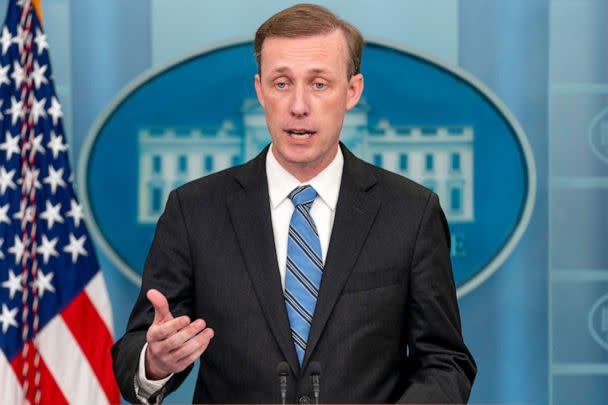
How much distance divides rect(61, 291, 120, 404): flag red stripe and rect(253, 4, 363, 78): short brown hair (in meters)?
1.46

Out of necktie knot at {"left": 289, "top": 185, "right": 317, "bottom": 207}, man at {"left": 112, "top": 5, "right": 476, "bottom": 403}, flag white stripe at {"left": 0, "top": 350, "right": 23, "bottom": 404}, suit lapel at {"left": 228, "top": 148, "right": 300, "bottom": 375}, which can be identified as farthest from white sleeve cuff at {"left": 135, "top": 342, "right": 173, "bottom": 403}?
flag white stripe at {"left": 0, "top": 350, "right": 23, "bottom": 404}

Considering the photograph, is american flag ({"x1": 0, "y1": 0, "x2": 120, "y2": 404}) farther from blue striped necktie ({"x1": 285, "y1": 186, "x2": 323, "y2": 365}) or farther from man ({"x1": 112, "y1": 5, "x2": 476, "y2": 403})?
blue striped necktie ({"x1": 285, "y1": 186, "x2": 323, "y2": 365})

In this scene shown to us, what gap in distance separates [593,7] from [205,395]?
240 centimetres

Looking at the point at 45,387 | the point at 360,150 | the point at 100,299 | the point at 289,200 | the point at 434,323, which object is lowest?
the point at 45,387

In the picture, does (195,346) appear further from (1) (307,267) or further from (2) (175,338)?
(1) (307,267)

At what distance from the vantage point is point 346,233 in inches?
91.7

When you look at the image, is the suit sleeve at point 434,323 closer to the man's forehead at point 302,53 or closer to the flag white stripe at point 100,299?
the man's forehead at point 302,53

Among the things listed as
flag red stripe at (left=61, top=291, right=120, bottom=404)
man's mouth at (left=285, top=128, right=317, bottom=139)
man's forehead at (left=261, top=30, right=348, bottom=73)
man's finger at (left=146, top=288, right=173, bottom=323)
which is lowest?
flag red stripe at (left=61, top=291, right=120, bottom=404)

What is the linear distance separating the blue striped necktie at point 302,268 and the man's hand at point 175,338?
1.22 feet

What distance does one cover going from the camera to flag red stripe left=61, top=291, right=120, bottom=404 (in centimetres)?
348

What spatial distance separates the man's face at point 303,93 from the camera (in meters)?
2.31

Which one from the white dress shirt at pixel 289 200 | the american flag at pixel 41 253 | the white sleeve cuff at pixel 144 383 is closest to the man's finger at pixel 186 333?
the white sleeve cuff at pixel 144 383

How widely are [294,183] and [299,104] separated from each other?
0.23 metres

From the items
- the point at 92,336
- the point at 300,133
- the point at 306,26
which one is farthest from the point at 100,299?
the point at 306,26
